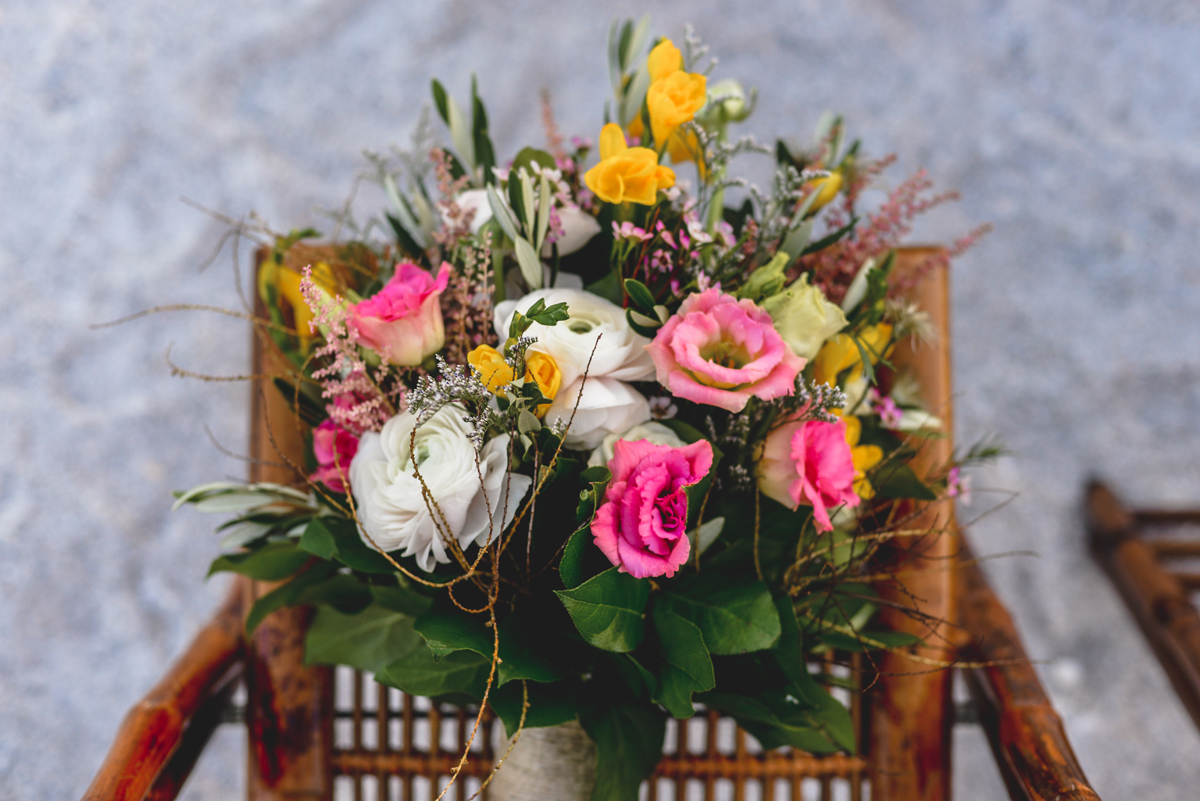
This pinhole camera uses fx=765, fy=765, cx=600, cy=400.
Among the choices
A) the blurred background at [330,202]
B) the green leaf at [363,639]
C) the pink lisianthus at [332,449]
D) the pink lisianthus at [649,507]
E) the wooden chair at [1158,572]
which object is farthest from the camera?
the blurred background at [330,202]

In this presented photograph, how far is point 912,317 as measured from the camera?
630 mm

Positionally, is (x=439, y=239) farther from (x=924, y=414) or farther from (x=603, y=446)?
(x=924, y=414)

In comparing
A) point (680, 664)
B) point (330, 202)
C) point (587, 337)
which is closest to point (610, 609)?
point (680, 664)

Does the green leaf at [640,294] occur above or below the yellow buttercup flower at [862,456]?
above

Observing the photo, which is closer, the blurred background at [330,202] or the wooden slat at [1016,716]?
the wooden slat at [1016,716]

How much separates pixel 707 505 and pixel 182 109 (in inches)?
41.3

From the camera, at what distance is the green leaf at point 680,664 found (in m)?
0.45

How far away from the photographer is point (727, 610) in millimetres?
483

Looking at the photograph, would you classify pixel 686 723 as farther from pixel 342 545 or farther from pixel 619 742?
pixel 342 545

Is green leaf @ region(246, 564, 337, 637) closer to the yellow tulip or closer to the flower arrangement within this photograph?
the flower arrangement

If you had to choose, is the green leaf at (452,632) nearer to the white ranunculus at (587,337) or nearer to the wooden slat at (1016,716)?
the white ranunculus at (587,337)

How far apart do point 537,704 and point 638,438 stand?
0.20 metres

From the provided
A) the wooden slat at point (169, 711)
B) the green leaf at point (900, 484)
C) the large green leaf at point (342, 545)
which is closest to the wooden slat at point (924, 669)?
the green leaf at point (900, 484)

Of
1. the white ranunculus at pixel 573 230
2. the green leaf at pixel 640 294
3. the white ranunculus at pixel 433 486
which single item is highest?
the white ranunculus at pixel 573 230
